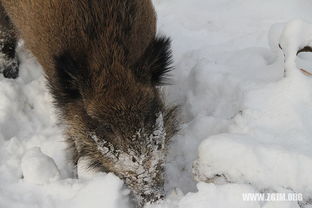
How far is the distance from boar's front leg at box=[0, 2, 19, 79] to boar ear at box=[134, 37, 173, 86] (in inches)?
61.6

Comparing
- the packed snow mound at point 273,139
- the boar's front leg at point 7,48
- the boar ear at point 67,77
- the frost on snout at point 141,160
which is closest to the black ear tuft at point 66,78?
the boar ear at point 67,77

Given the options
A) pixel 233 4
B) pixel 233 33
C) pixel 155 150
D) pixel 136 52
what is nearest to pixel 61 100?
pixel 136 52

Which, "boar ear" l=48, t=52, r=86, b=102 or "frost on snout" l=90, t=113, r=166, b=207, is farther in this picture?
"boar ear" l=48, t=52, r=86, b=102

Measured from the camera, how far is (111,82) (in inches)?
93.4

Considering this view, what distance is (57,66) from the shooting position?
2.47 meters

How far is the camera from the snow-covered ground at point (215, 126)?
7.57ft

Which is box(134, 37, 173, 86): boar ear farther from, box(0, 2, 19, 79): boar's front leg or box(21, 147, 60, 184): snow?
box(0, 2, 19, 79): boar's front leg

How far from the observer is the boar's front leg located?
3686mm

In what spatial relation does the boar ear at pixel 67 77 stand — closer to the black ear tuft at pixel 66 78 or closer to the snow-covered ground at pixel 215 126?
the black ear tuft at pixel 66 78

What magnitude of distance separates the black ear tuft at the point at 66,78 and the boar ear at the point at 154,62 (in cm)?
34

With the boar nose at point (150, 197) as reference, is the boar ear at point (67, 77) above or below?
above

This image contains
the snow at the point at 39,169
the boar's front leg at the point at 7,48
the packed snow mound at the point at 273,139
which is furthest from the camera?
the boar's front leg at the point at 7,48

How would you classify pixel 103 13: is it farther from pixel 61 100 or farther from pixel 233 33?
pixel 233 33

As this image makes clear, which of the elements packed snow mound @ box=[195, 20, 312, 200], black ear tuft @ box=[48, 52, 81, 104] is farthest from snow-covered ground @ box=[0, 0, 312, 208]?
black ear tuft @ box=[48, 52, 81, 104]
